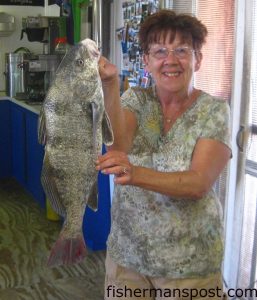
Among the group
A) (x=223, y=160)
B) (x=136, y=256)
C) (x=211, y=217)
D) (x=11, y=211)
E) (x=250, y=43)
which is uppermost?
(x=250, y=43)

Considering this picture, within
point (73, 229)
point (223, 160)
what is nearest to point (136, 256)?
point (73, 229)

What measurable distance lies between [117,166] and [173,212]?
353 mm

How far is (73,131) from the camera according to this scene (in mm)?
1219

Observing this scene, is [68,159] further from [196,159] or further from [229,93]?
[229,93]

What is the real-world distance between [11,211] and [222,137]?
337 cm

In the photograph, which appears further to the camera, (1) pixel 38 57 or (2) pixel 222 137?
(1) pixel 38 57

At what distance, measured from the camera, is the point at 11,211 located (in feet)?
14.6

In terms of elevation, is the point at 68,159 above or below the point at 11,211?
above

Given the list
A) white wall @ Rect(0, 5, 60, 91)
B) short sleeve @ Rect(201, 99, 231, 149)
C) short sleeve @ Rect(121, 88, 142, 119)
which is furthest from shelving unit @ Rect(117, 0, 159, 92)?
white wall @ Rect(0, 5, 60, 91)

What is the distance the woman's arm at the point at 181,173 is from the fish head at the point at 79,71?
185 millimetres

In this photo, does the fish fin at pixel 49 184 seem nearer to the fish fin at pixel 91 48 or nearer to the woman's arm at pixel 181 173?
the woman's arm at pixel 181 173

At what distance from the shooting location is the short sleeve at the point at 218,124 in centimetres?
145

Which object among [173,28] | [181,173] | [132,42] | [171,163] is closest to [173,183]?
[181,173]

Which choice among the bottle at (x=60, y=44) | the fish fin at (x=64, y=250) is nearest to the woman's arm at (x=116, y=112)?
the fish fin at (x=64, y=250)
